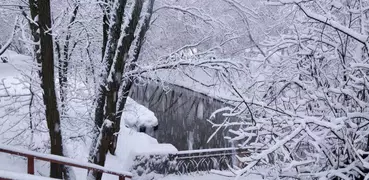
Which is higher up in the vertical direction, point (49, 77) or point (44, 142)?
point (49, 77)

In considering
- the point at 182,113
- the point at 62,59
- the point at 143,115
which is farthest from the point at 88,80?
the point at 182,113

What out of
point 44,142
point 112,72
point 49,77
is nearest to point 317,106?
point 112,72

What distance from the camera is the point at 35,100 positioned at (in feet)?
30.5

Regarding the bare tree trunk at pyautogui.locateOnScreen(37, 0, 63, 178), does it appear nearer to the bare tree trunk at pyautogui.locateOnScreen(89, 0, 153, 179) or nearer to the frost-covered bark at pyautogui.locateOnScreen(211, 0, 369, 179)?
the bare tree trunk at pyautogui.locateOnScreen(89, 0, 153, 179)

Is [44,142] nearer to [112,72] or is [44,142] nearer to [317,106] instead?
[112,72]

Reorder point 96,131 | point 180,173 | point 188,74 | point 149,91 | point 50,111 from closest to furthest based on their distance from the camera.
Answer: point 50,111, point 96,131, point 188,74, point 180,173, point 149,91

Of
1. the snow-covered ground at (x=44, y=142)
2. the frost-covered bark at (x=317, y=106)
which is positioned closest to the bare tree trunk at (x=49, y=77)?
the snow-covered ground at (x=44, y=142)

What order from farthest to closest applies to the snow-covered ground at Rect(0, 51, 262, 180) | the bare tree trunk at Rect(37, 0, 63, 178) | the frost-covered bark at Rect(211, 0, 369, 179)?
the snow-covered ground at Rect(0, 51, 262, 180) → the bare tree trunk at Rect(37, 0, 63, 178) → the frost-covered bark at Rect(211, 0, 369, 179)

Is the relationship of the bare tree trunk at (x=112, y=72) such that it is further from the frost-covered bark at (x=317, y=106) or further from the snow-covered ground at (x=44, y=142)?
the frost-covered bark at (x=317, y=106)

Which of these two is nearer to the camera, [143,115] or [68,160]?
[68,160]

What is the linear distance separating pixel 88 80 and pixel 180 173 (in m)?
3.77

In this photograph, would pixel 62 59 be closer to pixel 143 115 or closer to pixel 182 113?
pixel 143 115

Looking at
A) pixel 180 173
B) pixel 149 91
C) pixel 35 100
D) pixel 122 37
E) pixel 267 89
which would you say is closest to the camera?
pixel 267 89

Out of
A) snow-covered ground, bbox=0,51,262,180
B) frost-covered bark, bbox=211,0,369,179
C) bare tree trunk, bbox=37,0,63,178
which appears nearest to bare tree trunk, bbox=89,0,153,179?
bare tree trunk, bbox=37,0,63,178
